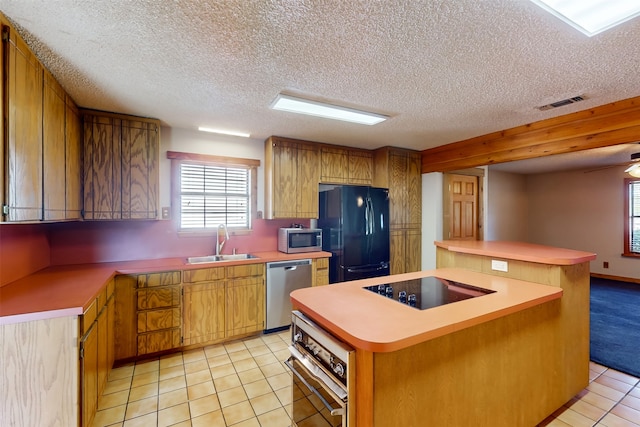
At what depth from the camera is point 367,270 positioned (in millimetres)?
3900

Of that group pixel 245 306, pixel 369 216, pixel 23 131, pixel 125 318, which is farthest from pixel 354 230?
pixel 23 131

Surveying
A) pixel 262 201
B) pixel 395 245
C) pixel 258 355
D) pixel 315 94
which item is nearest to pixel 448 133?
pixel 395 245

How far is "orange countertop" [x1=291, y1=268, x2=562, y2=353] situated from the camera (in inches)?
46.7

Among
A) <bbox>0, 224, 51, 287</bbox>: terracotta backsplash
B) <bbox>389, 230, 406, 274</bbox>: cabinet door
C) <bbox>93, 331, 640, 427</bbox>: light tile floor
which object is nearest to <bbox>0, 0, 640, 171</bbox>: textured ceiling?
<bbox>0, 224, 51, 287</bbox>: terracotta backsplash

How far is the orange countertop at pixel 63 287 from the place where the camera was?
1546mm

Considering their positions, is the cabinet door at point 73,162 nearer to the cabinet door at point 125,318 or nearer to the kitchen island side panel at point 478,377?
the cabinet door at point 125,318

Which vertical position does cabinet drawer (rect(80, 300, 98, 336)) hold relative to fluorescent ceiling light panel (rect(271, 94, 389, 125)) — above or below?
below

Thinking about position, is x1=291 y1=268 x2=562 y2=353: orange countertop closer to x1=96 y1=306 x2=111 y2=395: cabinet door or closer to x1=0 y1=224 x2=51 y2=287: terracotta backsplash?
x1=96 y1=306 x2=111 y2=395: cabinet door

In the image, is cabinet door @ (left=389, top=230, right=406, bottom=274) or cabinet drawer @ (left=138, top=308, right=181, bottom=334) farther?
cabinet door @ (left=389, top=230, right=406, bottom=274)

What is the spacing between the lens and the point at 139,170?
2947 millimetres

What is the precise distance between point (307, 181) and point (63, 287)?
2.66 metres

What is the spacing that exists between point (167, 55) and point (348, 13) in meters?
1.17

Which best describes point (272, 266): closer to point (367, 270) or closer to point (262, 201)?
point (262, 201)

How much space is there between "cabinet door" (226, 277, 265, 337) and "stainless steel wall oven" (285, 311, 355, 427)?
1599mm
